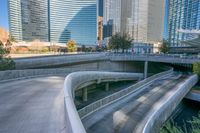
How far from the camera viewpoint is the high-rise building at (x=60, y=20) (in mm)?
130125

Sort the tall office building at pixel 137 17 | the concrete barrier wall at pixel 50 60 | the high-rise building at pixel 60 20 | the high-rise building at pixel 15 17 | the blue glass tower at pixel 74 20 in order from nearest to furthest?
the concrete barrier wall at pixel 50 60 < the high-rise building at pixel 15 17 < the high-rise building at pixel 60 20 < the tall office building at pixel 137 17 < the blue glass tower at pixel 74 20

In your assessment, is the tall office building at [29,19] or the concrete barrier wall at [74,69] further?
the tall office building at [29,19]

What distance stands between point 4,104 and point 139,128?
994 cm

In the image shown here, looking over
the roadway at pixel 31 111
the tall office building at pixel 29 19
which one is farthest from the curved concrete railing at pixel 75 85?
the tall office building at pixel 29 19

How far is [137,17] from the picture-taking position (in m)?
130

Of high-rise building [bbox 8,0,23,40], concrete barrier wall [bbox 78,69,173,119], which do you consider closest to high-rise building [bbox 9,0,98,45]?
high-rise building [bbox 8,0,23,40]

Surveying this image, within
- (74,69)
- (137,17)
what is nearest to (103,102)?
(74,69)

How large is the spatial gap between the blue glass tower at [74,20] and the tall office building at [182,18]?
60992mm

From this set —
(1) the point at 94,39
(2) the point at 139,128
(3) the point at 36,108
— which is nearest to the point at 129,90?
(2) the point at 139,128

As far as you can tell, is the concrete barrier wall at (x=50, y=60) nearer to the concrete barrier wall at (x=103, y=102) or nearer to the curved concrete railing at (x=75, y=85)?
the curved concrete railing at (x=75, y=85)

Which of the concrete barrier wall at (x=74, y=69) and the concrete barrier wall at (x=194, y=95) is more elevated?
the concrete barrier wall at (x=74, y=69)

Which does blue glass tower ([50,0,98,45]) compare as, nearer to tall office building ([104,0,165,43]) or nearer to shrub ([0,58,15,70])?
tall office building ([104,0,165,43])

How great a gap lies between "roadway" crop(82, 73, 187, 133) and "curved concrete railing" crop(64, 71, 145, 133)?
9.76 feet

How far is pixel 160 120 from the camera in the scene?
15.3 metres
